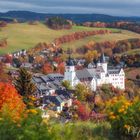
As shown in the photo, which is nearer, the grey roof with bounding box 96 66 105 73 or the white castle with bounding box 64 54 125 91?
the white castle with bounding box 64 54 125 91

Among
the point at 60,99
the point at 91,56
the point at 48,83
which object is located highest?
the point at 60,99

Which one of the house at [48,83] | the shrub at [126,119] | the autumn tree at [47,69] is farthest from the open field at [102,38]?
the shrub at [126,119]

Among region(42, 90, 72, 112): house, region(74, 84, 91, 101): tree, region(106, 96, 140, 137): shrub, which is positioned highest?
region(106, 96, 140, 137): shrub

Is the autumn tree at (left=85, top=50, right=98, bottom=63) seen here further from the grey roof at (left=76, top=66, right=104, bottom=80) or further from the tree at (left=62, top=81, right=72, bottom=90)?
the tree at (left=62, top=81, right=72, bottom=90)

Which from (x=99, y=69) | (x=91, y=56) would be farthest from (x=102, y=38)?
(x=99, y=69)

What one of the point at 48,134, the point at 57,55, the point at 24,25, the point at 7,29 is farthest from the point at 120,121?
the point at 24,25

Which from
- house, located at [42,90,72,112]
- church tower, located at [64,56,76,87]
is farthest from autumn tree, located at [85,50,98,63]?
house, located at [42,90,72,112]

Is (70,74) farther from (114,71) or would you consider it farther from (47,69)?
(114,71)
